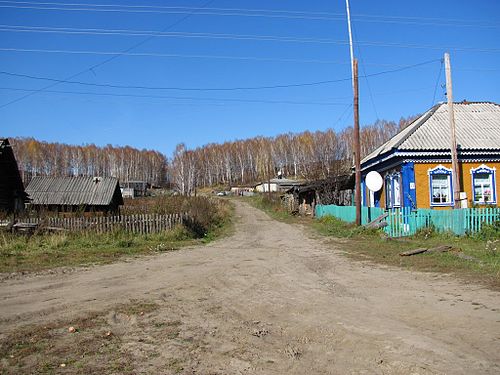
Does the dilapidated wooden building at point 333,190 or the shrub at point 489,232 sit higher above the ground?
the dilapidated wooden building at point 333,190

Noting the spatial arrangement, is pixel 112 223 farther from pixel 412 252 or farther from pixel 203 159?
pixel 203 159

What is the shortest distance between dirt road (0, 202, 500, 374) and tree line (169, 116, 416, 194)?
83.7 m

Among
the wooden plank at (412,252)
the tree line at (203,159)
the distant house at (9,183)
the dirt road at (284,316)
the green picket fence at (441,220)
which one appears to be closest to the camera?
the dirt road at (284,316)

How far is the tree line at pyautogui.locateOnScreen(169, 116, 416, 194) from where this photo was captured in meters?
97.1

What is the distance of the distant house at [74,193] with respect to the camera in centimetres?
3102

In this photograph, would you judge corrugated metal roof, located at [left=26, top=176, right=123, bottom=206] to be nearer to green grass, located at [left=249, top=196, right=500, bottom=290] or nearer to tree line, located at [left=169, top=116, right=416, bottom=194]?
green grass, located at [left=249, top=196, right=500, bottom=290]

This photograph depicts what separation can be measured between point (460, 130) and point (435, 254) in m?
14.4

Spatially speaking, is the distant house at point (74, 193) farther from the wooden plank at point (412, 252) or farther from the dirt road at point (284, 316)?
the wooden plank at point (412, 252)

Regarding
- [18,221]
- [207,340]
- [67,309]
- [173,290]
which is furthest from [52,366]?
[18,221]

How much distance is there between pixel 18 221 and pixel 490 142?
2322cm

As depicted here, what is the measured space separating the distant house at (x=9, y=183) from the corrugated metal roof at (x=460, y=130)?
21.0 m

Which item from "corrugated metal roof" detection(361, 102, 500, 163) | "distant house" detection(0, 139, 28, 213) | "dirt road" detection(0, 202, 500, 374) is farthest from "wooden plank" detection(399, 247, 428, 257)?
"distant house" detection(0, 139, 28, 213)

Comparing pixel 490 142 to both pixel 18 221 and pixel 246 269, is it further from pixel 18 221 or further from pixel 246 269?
pixel 18 221

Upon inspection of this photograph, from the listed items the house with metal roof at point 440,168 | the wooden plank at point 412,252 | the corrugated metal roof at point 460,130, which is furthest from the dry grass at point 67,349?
the corrugated metal roof at point 460,130
